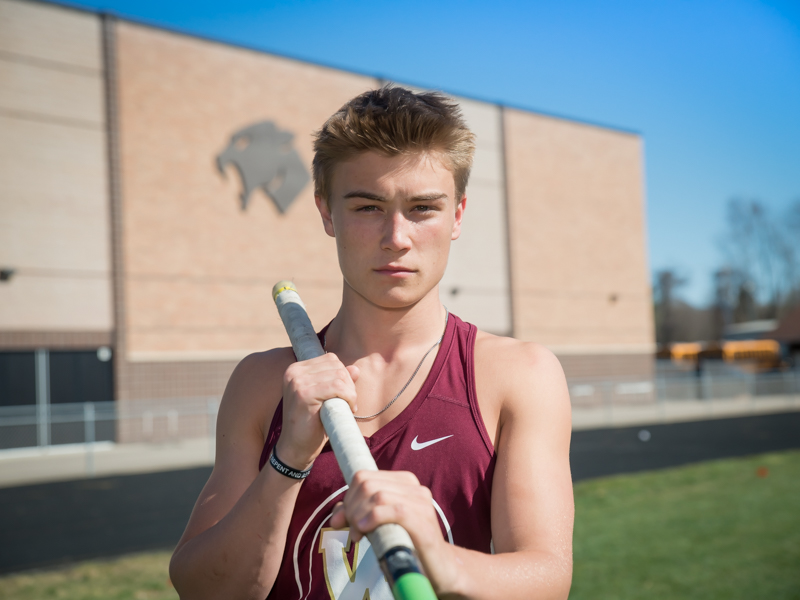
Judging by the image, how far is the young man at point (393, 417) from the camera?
67.4 inches

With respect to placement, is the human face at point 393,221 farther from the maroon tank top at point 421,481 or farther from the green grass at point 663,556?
the green grass at point 663,556

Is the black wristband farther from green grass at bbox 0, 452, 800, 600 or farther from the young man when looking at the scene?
green grass at bbox 0, 452, 800, 600

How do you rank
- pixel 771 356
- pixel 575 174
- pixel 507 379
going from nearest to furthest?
pixel 507 379 < pixel 575 174 < pixel 771 356

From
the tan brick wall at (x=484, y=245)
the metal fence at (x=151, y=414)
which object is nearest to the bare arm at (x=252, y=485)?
the metal fence at (x=151, y=414)

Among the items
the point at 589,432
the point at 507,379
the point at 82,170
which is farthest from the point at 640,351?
the point at 507,379

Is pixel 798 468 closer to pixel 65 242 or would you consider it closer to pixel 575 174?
pixel 65 242

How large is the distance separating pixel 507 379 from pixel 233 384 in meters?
0.79

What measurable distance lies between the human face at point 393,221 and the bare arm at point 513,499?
31 cm

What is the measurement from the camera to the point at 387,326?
2.08 metres

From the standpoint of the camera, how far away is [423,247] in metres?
1.92

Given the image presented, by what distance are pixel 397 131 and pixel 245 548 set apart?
111 cm

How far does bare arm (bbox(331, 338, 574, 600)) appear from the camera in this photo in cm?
139

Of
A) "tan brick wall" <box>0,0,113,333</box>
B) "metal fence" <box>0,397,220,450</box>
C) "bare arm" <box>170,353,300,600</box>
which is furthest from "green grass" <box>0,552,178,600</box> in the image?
"tan brick wall" <box>0,0,113,333</box>

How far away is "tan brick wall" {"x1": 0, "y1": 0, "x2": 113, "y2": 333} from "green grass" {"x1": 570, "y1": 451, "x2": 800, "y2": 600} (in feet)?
51.1
